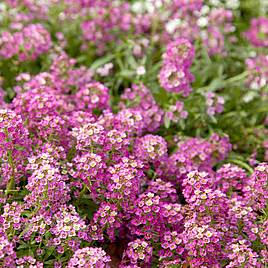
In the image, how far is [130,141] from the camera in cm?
328

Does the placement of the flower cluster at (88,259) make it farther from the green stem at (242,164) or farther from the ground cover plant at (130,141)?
the green stem at (242,164)

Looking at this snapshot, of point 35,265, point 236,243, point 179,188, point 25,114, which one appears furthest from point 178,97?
point 35,265

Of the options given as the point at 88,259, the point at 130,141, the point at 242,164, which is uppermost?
the point at 130,141

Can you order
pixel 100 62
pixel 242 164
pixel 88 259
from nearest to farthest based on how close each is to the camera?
pixel 88 259 < pixel 242 164 < pixel 100 62

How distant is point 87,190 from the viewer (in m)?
3.07

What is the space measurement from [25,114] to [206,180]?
3.77ft

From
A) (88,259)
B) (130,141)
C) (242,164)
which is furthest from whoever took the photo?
(242,164)

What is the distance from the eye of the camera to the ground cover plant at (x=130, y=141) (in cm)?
276

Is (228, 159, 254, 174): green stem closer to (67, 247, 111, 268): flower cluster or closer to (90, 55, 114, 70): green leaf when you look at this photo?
(90, 55, 114, 70): green leaf

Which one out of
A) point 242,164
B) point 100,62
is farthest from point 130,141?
point 100,62

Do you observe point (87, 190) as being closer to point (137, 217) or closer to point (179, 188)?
point (137, 217)

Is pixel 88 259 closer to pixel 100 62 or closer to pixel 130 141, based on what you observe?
pixel 130 141

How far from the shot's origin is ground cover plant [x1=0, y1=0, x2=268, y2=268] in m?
2.76

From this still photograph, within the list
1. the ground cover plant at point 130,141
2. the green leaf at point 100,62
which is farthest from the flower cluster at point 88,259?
the green leaf at point 100,62
